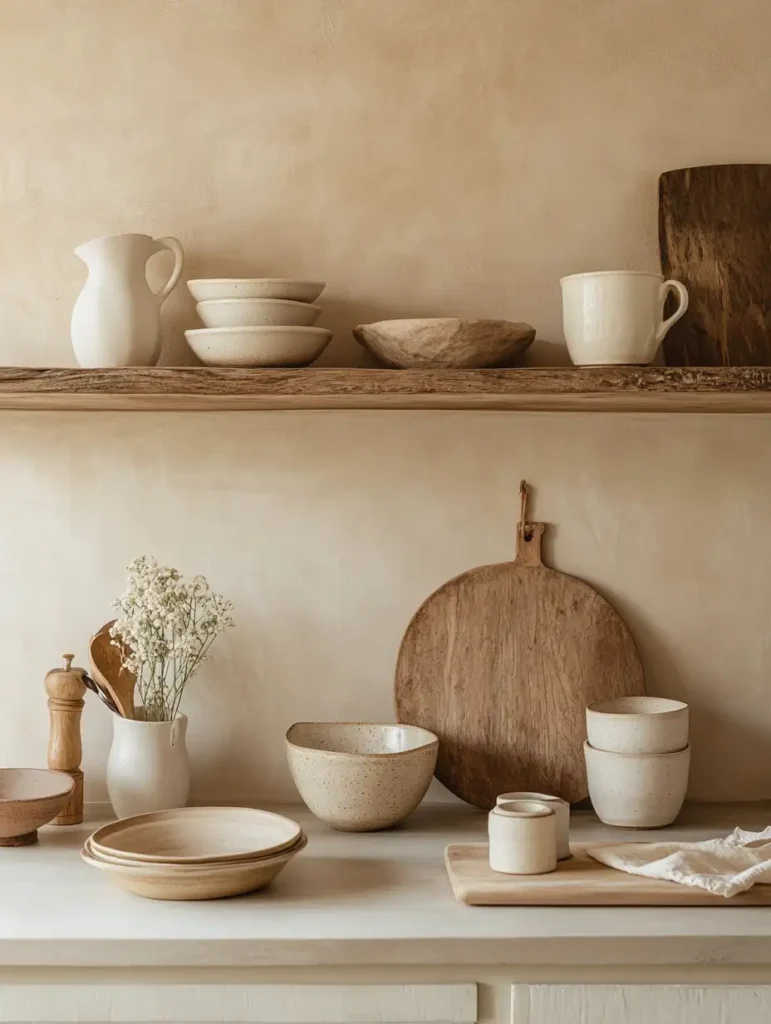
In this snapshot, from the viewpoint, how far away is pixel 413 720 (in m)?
1.96

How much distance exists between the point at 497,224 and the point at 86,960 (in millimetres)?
1270

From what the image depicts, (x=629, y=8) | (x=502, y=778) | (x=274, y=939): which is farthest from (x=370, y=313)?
(x=274, y=939)

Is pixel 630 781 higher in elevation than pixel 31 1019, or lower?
higher

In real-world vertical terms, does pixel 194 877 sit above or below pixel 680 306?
below

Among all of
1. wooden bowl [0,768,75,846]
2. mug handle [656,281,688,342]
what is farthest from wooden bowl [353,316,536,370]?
wooden bowl [0,768,75,846]

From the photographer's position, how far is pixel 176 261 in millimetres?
1802

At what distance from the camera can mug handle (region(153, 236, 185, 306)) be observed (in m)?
1.79

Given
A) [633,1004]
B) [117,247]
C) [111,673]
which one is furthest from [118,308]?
[633,1004]

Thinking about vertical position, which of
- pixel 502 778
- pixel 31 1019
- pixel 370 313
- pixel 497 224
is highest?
pixel 497 224

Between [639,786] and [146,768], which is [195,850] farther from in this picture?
[639,786]

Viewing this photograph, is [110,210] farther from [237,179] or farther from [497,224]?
[497,224]

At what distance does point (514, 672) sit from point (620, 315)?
2.04 feet

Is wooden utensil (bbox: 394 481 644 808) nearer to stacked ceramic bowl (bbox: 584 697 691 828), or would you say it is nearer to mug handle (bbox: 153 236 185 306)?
stacked ceramic bowl (bbox: 584 697 691 828)

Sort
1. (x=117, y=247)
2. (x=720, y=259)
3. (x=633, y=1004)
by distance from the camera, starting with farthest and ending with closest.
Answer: (x=720, y=259) → (x=117, y=247) → (x=633, y=1004)
